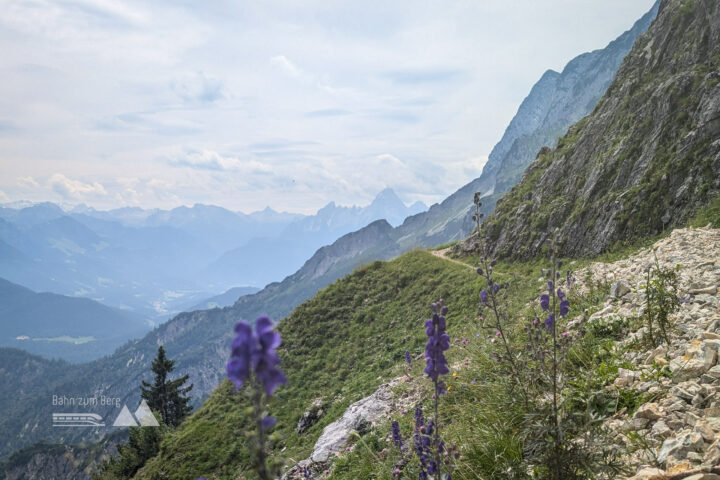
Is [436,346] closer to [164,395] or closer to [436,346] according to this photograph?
[436,346]

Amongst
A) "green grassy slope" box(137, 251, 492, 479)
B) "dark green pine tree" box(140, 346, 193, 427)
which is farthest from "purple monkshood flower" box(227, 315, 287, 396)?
"dark green pine tree" box(140, 346, 193, 427)

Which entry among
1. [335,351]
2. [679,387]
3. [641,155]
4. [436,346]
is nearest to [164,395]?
[335,351]

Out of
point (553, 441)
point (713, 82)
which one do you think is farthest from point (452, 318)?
point (713, 82)

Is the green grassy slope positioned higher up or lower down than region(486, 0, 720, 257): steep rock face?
lower down

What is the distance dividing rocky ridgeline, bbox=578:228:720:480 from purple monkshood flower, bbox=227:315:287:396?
4.17m

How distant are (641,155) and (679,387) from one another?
2068 centimetres

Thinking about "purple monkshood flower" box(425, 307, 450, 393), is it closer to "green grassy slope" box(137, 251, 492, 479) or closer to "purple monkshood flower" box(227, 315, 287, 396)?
"purple monkshood flower" box(227, 315, 287, 396)

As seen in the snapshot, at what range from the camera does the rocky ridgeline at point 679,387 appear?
12.6ft

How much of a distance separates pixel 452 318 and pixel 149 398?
41073 mm

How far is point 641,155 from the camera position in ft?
66.4

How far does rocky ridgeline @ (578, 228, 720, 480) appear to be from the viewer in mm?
3830

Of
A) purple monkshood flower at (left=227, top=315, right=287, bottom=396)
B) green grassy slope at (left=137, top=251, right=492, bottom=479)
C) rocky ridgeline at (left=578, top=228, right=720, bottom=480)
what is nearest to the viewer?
purple monkshood flower at (left=227, top=315, right=287, bottom=396)

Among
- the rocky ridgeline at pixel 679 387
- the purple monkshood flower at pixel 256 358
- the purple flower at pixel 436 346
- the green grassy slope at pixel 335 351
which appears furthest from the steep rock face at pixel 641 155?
the purple monkshood flower at pixel 256 358

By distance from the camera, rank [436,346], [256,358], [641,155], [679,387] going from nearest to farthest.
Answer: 1. [256,358]
2. [436,346]
3. [679,387]
4. [641,155]
